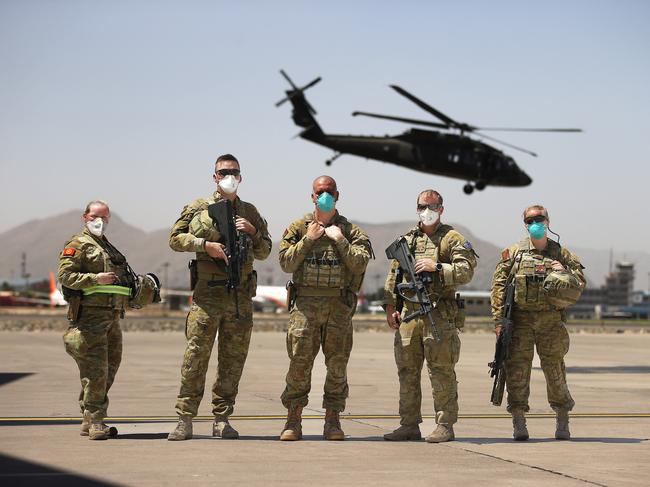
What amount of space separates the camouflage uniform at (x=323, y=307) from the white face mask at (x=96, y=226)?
170cm

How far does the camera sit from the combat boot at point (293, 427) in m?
9.39

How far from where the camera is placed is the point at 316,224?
948 centimetres

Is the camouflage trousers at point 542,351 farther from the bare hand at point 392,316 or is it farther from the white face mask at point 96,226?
the white face mask at point 96,226

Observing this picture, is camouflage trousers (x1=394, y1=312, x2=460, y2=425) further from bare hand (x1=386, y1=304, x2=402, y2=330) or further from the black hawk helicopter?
the black hawk helicopter

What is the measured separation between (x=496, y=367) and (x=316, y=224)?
229 centimetres

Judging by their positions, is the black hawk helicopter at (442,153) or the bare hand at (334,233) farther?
the black hawk helicopter at (442,153)

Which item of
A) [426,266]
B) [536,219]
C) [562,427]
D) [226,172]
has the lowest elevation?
[562,427]

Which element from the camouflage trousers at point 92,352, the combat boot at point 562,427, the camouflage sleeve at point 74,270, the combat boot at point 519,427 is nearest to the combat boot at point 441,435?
the combat boot at point 519,427

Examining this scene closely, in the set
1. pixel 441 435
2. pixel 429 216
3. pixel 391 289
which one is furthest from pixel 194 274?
pixel 441 435

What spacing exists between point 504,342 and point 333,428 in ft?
6.08

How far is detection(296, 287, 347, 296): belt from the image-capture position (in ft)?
31.4

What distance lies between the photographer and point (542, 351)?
10.1 meters

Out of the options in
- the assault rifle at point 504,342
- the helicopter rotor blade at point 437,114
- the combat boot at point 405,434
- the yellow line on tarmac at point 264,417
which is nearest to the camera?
the combat boot at point 405,434

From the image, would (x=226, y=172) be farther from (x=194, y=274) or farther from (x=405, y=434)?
(x=405, y=434)
